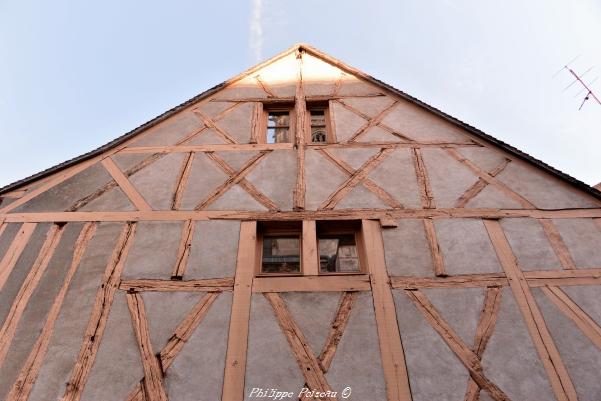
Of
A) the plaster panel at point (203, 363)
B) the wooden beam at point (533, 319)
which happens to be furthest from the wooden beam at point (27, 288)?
the wooden beam at point (533, 319)

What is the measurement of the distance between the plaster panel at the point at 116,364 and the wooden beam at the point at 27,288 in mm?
1118

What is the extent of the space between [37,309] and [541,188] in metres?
6.93

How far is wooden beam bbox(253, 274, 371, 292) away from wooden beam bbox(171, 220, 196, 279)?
0.94m

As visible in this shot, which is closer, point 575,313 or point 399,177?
point 575,313

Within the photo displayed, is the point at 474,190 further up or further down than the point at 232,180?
further down

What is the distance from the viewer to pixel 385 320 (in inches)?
175

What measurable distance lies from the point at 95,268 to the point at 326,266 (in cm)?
294

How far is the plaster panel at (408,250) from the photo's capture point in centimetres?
488

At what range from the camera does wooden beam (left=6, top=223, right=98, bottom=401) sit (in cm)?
409

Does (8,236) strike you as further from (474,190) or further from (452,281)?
(474,190)

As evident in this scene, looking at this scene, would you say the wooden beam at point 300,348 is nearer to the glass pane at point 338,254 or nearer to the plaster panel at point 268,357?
the plaster panel at point 268,357

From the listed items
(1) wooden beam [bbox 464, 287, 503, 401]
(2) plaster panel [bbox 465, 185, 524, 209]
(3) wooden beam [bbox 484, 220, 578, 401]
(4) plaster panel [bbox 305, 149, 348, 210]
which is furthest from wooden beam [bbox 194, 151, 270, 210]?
(1) wooden beam [bbox 464, 287, 503, 401]

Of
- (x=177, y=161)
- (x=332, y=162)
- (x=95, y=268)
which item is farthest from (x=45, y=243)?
(x=332, y=162)

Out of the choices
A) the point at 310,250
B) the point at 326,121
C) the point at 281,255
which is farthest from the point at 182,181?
the point at 326,121
